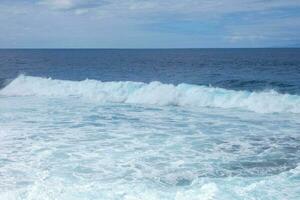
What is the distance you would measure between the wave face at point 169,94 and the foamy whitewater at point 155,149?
95 mm

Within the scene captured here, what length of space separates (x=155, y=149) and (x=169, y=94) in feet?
39.0

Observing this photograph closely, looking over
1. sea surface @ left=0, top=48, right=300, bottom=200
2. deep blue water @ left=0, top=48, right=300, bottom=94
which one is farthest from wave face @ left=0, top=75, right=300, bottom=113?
deep blue water @ left=0, top=48, right=300, bottom=94

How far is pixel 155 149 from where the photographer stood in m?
12.4

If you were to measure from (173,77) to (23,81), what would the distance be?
52.0ft

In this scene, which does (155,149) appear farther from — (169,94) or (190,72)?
(190,72)

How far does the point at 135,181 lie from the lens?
9.35m

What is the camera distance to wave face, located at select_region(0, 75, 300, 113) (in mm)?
20609

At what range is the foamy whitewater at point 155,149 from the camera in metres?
8.75

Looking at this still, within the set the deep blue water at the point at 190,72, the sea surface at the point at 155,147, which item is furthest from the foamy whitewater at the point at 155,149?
the deep blue water at the point at 190,72

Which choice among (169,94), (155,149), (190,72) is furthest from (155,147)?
(190,72)

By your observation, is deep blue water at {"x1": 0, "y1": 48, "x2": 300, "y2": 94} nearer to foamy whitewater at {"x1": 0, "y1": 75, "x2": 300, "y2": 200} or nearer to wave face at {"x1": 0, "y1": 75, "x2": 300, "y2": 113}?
wave face at {"x1": 0, "y1": 75, "x2": 300, "y2": 113}

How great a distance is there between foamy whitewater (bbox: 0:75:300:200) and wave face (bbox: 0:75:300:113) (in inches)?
3.7

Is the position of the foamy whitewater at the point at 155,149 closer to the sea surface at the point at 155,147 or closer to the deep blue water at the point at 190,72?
the sea surface at the point at 155,147

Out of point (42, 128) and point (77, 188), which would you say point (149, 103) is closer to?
point (42, 128)
